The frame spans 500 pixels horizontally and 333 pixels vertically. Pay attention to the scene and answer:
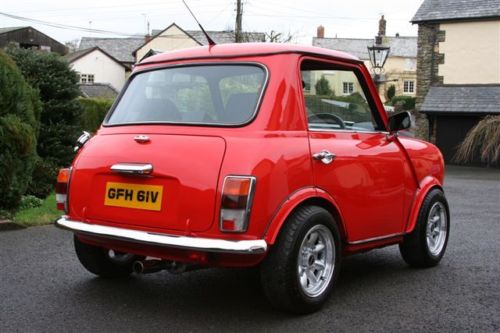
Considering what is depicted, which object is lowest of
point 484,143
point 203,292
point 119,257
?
point 484,143

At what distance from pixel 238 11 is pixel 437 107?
48.6 feet

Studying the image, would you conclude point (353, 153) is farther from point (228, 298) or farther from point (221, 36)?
point (221, 36)

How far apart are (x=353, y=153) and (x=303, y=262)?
1000 mm

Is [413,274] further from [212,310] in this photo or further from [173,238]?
[173,238]

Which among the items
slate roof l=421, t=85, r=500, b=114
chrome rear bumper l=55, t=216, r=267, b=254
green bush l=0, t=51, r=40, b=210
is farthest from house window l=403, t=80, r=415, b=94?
chrome rear bumper l=55, t=216, r=267, b=254

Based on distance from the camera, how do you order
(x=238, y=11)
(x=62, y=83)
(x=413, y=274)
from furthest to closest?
1. (x=238, y=11)
2. (x=62, y=83)
3. (x=413, y=274)

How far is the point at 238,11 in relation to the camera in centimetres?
3572

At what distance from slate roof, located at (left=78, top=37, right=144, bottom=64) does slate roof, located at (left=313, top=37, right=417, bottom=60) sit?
837 inches

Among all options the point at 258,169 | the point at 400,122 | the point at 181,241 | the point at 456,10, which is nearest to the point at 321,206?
the point at 258,169

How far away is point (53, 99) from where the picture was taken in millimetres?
11031

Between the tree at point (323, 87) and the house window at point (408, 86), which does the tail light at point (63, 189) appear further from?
the house window at point (408, 86)

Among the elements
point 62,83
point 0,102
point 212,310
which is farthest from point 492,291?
point 62,83

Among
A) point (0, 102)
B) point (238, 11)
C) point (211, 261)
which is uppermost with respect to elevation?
point (238, 11)

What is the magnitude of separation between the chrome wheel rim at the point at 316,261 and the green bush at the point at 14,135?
4654 mm
